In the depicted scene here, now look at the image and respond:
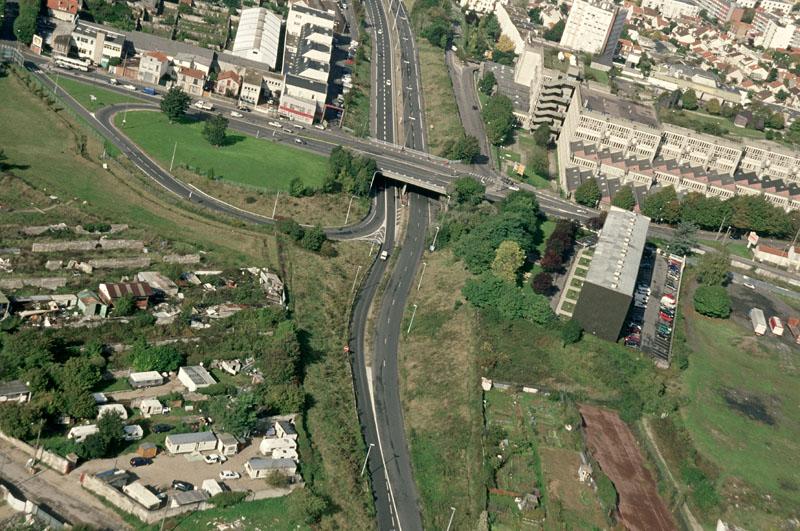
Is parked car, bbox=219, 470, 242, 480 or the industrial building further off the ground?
the industrial building

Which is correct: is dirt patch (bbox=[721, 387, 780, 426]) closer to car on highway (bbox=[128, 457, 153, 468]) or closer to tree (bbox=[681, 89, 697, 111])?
car on highway (bbox=[128, 457, 153, 468])

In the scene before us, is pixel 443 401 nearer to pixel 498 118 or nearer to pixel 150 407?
pixel 150 407

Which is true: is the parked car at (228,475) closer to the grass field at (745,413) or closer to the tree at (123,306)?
the tree at (123,306)

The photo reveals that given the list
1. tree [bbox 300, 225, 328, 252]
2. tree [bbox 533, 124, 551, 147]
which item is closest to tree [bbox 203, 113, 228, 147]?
tree [bbox 300, 225, 328, 252]

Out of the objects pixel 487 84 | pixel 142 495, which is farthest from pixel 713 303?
pixel 487 84

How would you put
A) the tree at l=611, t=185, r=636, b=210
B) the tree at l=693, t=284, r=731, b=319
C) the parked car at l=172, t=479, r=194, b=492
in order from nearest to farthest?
the parked car at l=172, t=479, r=194, b=492 < the tree at l=693, t=284, r=731, b=319 < the tree at l=611, t=185, r=636, b=210

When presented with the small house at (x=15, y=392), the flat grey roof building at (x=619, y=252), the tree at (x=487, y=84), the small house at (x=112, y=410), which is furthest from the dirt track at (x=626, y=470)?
the tree at (x=487, y=84)
